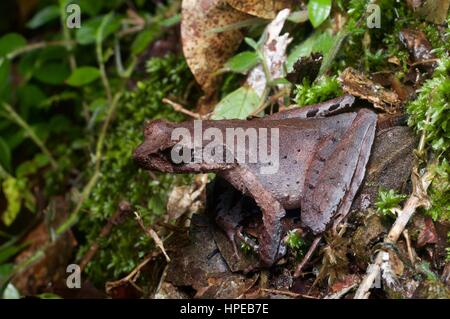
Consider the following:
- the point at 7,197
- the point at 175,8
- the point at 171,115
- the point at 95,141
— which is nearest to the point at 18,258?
the point at 7,197

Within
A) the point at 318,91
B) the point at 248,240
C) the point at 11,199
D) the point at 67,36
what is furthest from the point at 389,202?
the point at 67,36

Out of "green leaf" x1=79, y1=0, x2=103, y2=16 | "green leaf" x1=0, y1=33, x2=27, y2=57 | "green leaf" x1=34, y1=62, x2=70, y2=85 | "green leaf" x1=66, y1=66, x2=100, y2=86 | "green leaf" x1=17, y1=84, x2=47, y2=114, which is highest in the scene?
"green leaf" x1=79, y1=0, x2=103, y2=16

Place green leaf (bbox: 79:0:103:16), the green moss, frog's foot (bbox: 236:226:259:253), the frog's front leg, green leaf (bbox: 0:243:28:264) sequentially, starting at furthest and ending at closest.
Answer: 1. green leaf (bbox: 79:0:103:16)
2. green leaf (bbox: 0:243:28:264)
3. the green moss
4. frog's foot (bbox: 236:226:259:253)
5. the frog's front leg

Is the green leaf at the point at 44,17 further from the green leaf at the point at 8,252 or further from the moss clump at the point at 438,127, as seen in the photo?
the moss clump at the point at 438,127

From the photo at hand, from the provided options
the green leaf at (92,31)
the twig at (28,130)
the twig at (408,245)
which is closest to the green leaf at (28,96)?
the twig at (28,130)

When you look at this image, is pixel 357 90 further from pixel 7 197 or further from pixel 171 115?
pixel 7 197

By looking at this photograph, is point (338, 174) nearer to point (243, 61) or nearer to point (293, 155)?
point (293, 155)

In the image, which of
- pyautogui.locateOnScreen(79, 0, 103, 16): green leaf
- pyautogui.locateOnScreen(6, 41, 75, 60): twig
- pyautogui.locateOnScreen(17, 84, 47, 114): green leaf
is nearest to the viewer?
pyautogui.locateOnScreen(6, 41, 75, 60): twig

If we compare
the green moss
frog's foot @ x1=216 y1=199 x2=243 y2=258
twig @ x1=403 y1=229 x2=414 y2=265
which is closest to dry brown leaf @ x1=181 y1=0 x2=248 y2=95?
the green moss

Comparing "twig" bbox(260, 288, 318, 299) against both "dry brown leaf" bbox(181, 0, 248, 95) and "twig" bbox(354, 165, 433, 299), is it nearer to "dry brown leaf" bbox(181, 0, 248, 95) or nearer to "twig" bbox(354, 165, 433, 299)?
"twig" bbox(354, 165, 433, 299)
